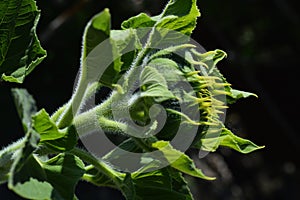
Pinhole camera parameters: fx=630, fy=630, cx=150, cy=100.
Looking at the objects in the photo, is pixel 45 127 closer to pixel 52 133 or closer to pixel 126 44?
pixel 52 133

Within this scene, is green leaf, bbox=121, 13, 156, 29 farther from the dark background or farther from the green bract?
the dark background

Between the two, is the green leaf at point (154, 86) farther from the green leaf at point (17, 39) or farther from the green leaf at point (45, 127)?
the green leaf at point (17, 39)

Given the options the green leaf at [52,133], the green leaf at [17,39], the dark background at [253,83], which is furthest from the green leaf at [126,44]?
the dark background at [253,83]

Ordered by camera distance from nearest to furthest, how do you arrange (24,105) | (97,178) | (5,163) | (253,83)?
(24,105), (5,163), (97,178), (253,83)

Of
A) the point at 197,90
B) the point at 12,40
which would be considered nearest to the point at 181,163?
the point at 197,90

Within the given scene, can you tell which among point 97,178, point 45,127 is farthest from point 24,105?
point 97,178

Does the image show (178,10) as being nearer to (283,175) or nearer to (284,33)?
(284,33)

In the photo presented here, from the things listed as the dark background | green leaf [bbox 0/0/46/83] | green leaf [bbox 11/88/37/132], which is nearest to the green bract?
green leaf [bbox 11/88/37/132]
